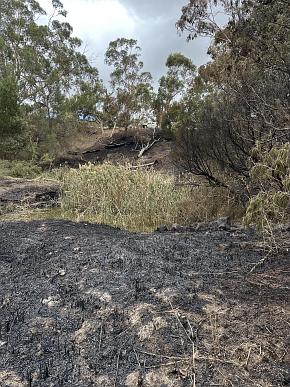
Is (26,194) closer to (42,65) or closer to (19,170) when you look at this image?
(19,170)

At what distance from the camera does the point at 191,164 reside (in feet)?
26.0

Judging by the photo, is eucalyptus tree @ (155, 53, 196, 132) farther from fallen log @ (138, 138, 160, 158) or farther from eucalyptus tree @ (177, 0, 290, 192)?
eucalyptus tree @ (177, 0, 290, 192)

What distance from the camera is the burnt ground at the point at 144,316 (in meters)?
2.09

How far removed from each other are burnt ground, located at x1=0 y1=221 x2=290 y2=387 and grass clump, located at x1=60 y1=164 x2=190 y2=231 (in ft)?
9.72

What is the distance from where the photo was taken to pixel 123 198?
24.8ft

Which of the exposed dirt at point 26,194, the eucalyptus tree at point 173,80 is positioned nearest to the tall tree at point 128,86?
the eucalyptus tree at point 173,80

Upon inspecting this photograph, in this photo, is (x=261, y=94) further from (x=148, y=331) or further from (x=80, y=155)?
(x=80, y=155)

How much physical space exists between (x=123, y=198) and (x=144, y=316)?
5043 mm

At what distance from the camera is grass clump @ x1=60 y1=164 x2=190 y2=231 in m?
7.09

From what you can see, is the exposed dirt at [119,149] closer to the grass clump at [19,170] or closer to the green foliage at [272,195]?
the grass clump at [19,170]

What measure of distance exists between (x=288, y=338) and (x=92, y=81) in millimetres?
30674

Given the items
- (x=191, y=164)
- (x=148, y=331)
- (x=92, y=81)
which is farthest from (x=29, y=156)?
(x=148, y=331)

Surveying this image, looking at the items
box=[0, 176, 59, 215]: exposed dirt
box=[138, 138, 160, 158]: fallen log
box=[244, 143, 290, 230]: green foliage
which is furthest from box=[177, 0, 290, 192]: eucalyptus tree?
box=[138, 138, 160, 158]: fallen log

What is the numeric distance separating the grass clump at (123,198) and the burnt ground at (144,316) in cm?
296
